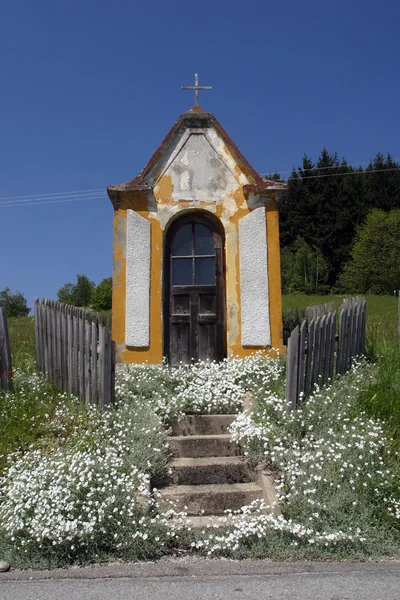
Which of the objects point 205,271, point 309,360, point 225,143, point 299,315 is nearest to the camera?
point 309,360

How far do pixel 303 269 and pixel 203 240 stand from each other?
31.5 m

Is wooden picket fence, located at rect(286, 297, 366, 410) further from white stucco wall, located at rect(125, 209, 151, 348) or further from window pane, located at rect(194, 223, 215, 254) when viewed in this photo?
white stucco wall, located at rect(125, 209, 151, 348)

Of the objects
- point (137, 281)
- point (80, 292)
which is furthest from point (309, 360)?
point (80, 292)

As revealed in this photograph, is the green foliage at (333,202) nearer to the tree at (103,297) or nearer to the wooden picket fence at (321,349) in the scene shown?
the tree at (103,297)

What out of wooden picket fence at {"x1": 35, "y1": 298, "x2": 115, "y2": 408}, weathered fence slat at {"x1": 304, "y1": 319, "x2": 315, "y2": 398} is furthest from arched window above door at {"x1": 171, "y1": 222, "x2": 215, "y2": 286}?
weathered fence slat at {"x1": 304, "y1": 319, "x2": 315, "y2": 398}

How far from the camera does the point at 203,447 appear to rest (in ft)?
20.1

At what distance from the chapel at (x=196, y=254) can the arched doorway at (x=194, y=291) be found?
16 mm

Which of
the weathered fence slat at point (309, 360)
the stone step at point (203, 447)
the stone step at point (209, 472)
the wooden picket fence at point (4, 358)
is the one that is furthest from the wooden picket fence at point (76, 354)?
the weathered fence slat at point (309, 360)

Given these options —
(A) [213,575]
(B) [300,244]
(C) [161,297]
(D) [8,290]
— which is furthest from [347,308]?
(D) [8,290]

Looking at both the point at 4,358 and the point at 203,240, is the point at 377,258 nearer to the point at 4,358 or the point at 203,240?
the point at 203,240

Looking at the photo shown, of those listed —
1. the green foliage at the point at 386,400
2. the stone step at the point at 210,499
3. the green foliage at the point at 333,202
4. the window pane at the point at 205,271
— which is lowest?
the stone step at the point at 210,499

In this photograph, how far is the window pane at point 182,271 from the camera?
889 centimetres

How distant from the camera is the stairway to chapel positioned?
5320 mm

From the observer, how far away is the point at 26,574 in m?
4.18
